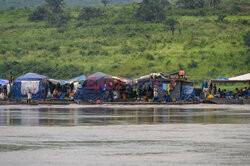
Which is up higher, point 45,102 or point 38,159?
point 38,159

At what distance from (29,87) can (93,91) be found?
532 centimetres

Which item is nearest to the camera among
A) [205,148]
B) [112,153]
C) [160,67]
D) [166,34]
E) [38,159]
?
[38,159]

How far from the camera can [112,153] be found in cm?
1116

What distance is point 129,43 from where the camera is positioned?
89688mm

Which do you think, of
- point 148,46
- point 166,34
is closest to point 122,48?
point 148,46

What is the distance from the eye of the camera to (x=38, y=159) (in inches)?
409

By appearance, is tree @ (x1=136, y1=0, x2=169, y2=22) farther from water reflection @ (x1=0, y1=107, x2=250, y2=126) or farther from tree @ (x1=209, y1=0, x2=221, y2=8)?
water reflection @ (x1=0, y1=107, x2=250, y2=126)

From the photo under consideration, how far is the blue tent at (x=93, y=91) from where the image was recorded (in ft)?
132

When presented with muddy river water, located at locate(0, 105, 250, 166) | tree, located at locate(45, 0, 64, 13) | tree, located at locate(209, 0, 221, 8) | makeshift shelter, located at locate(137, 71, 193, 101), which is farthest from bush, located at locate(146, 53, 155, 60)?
muddy river water, located at locate(0, 105, 250, 166)

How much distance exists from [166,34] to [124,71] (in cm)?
2253

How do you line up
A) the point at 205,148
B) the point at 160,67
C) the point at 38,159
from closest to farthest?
the point at 38,159 → the point at 205,148 → the point at 160,67

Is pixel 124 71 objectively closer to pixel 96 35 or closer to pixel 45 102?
pixel 96 35

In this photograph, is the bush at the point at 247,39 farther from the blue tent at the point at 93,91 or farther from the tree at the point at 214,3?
the blue tent at the point at 93,91

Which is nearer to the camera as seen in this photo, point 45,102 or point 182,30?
point 45,102
